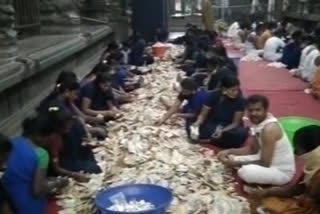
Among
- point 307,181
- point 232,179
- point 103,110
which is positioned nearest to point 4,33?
point 103,110

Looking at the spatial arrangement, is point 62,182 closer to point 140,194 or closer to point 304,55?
point 140,194

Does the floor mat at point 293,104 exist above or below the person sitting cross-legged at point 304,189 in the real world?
below

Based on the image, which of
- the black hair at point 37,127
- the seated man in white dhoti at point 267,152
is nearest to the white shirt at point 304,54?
the seated man in white dhoti at point 267,152

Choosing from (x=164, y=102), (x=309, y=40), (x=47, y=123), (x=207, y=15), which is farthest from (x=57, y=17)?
(x=207, y=15)

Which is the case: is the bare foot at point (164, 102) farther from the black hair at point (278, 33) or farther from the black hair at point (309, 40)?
the black hair at point (278, 33)

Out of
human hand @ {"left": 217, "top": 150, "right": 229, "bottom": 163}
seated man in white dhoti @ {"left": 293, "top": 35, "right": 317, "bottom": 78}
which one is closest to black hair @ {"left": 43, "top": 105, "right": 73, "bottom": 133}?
human hand @ {"left": 217, "top": 150, "right": 229, "bottom": 163}

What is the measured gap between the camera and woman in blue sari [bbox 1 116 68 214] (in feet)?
11.2

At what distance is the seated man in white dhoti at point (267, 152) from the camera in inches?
162

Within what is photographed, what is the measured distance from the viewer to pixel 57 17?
9320 mm

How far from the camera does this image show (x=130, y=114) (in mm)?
6980

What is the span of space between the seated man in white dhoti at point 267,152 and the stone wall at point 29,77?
2.53 m

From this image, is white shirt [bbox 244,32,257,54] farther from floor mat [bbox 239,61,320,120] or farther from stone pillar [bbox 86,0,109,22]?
stone pillar [bbox 86,0,109,22]

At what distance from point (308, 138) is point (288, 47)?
26.7ft

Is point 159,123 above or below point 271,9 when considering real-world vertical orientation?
below
